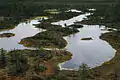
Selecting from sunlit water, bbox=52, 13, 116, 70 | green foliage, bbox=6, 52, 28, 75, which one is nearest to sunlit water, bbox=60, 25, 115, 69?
sunlit water, bbox=52, 13, 116, 70

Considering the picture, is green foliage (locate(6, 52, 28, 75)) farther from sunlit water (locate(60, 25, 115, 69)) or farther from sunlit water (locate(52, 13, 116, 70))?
Answer: sunlit water (locate(60, 25, 115, 69))

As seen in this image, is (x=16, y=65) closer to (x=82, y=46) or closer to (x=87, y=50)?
(x=87, y=50)

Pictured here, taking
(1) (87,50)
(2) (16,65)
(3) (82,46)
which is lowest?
(3) (82,46)

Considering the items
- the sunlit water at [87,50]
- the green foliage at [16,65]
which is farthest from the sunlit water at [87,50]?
the green foliage at [16,65]

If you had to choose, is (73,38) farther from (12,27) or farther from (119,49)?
(12,27)

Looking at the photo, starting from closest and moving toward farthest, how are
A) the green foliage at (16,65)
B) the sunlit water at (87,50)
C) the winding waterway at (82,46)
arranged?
the green foliage at (16,65)
the sunlit water at (87,50)
the winding waterway at (82,46)

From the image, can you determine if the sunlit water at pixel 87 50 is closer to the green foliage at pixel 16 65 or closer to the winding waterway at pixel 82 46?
the winding waterway at pixel 82 46

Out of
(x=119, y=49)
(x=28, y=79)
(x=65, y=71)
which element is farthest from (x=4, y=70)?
(x=119, y=49)

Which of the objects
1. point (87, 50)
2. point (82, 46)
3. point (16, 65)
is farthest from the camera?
point (82, 46)

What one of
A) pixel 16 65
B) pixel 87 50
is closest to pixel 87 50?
pixel 87 50

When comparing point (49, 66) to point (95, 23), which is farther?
point (95, 23)

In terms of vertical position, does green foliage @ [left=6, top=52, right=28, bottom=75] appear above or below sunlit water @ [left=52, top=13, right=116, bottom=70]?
above
